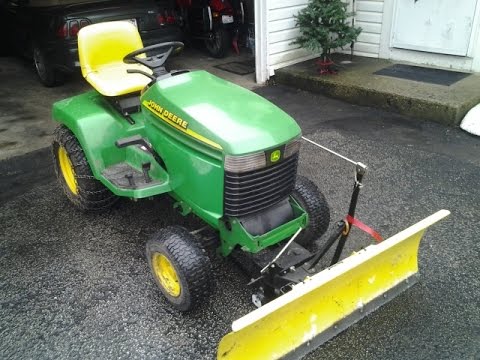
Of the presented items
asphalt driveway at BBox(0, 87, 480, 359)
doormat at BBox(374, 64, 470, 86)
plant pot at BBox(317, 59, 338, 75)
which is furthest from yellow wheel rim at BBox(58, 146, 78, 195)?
doormat at BBox(374, 64, 470, 86)

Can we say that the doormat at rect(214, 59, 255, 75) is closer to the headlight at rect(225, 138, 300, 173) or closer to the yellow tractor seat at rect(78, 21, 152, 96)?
the yellow tractor seat at rect(78, 21, 152, 96)

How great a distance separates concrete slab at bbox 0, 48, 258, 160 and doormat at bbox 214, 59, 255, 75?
0.13 meters

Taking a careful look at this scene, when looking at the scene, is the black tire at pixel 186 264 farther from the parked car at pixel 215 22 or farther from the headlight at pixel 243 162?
the parked car at pixel 215 22

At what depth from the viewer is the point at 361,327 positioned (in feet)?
7.91

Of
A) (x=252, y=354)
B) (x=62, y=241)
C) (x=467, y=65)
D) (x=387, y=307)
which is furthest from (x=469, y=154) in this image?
(x=62, y=241)

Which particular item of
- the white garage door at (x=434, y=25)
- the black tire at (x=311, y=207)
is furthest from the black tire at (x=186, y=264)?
the white garage door at (x=434, y=25)

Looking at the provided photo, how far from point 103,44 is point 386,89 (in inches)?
137

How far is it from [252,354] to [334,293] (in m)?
0.51

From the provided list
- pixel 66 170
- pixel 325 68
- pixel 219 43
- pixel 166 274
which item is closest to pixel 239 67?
pixel 219 43

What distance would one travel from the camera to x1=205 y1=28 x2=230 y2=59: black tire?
7668 mm

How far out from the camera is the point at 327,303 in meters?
2.16

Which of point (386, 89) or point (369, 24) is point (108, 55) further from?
point (369, 24)

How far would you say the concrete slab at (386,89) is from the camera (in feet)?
15.9

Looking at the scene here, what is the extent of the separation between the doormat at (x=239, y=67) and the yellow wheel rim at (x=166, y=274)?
16.1 feet
